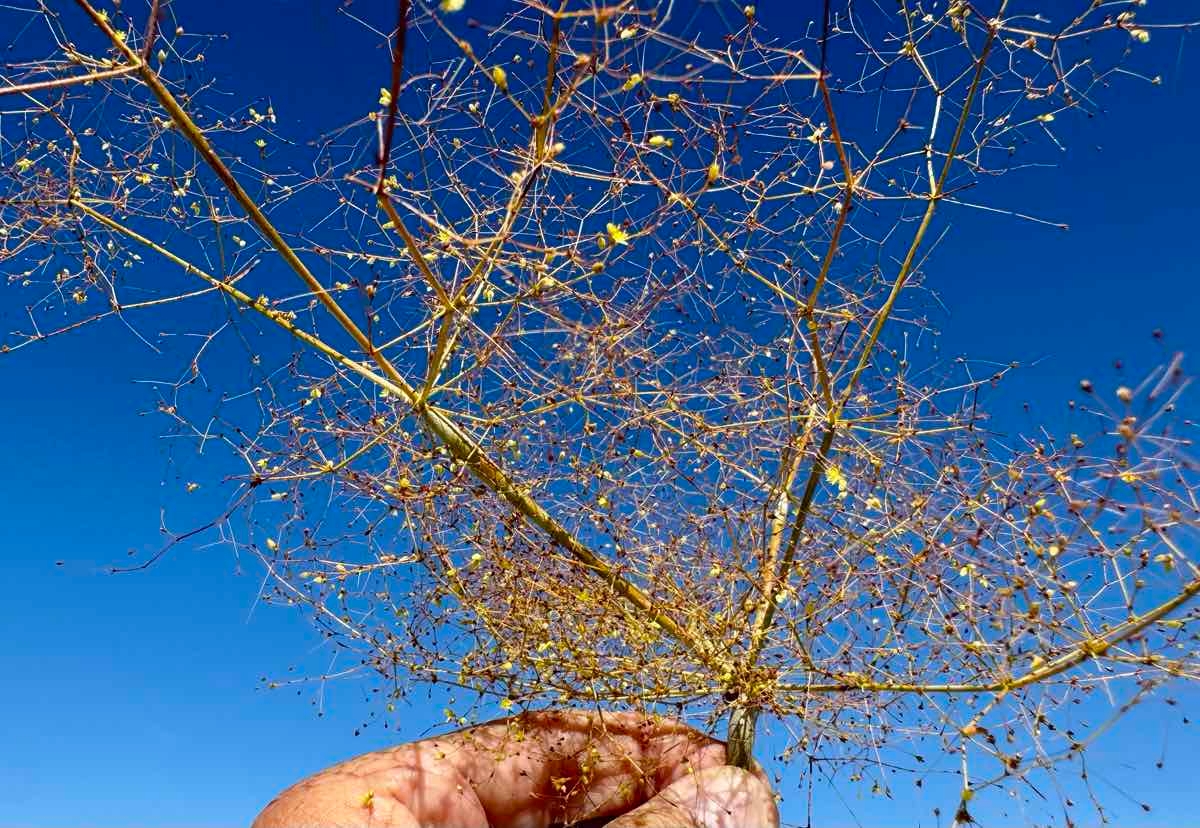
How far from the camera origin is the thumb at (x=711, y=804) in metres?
3.25

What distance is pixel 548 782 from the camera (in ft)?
11.9

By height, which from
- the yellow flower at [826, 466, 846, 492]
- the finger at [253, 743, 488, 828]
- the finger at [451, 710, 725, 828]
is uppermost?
the yellow flower at [826, 466, 846, 492]

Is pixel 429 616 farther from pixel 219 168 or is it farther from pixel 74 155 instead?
pixel 74 155

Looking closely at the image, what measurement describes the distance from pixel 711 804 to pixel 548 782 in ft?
2.04

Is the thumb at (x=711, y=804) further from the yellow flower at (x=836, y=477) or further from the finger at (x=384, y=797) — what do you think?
the yellow flower at (x=836, y=477)

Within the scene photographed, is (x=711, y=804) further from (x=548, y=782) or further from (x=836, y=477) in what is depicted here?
(x=836, y=477)

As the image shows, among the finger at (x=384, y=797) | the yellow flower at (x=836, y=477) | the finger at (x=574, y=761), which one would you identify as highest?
the yellow flower at (x=836, y=477)

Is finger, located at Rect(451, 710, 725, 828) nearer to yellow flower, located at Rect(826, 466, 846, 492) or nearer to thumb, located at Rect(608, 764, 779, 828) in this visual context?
thumb, located at Rect(608, 764, 779, 828)

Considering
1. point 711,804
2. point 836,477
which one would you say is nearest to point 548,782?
point 711,804

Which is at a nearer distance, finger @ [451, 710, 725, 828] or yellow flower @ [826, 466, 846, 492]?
yellow flower @ [826, 466, 846, 492]

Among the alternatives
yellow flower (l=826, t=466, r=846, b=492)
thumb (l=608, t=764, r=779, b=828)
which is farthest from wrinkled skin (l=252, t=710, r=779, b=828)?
yellow flower (l=826, t=466, r=846, b=492)

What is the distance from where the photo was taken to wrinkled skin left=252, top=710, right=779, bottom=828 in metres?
3.23

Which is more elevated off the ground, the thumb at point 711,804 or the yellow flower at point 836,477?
the yellow flower at point 836,477

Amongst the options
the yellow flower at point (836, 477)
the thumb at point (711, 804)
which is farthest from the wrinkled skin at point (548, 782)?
the yellow flower at point (836, 477)
